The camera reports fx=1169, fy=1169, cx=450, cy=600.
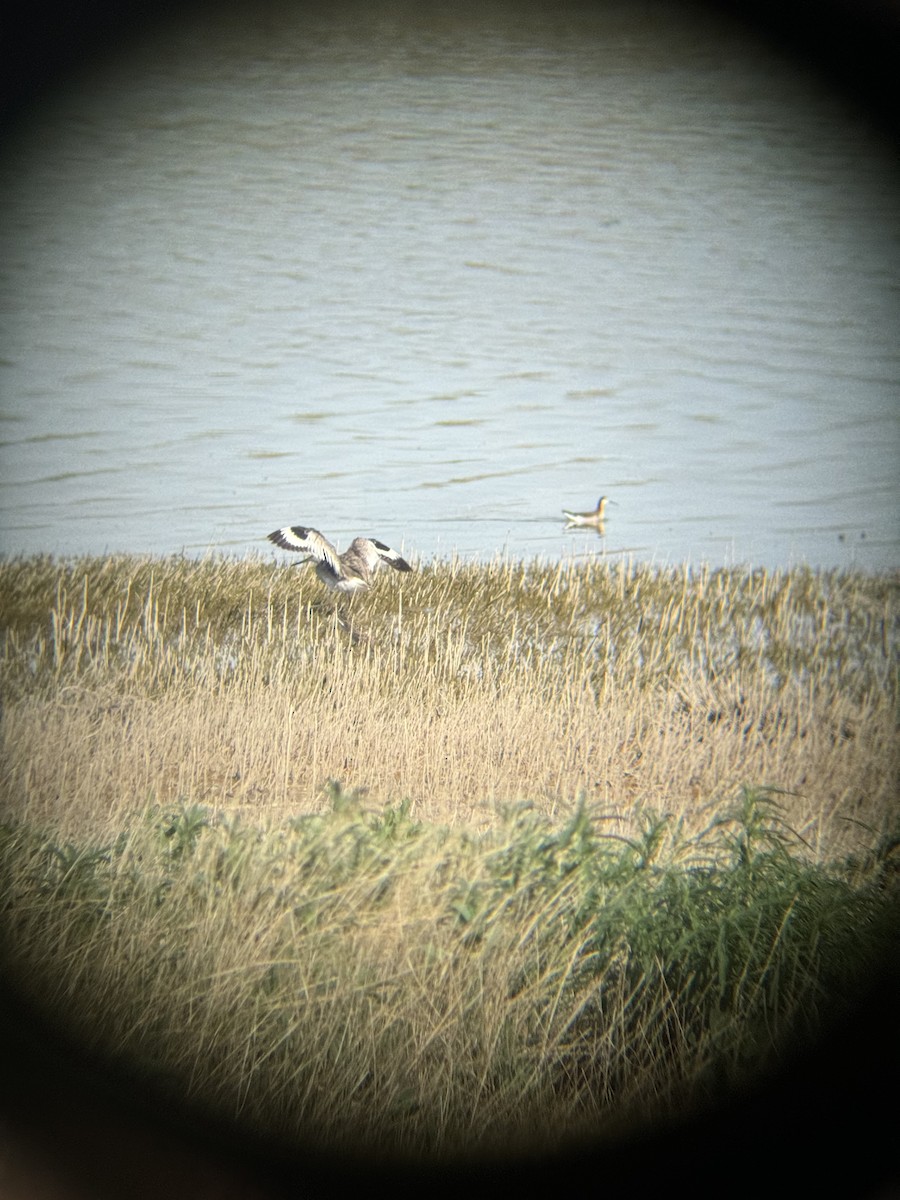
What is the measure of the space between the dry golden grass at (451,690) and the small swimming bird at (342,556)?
24 cm

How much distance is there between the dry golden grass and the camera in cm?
392

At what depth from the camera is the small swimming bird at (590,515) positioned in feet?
21.1

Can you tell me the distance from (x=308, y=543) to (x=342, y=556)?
24 centimetres

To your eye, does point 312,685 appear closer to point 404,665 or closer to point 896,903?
point 404,665

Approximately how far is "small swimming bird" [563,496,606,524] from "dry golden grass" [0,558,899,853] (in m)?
0.33

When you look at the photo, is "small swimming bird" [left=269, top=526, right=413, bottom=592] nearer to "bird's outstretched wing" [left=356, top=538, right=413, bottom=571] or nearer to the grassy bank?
"bird's outstretched wing" [left=356, top=538, right=413, bottom=571]

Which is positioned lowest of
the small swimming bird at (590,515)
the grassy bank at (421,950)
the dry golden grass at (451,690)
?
the dry golden grass at (451,690)

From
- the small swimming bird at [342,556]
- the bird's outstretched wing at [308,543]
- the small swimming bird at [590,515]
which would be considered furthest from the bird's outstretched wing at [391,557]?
the small swimming bird at [590,515]

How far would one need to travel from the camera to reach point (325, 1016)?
2125mm

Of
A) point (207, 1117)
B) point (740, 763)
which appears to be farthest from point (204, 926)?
point (740, 763)

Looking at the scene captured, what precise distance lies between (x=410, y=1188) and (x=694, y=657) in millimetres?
4236

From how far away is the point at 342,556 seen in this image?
581 cm

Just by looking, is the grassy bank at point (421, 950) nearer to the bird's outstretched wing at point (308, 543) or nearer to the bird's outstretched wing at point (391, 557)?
the bird's outstretched wing at point (308, 543)

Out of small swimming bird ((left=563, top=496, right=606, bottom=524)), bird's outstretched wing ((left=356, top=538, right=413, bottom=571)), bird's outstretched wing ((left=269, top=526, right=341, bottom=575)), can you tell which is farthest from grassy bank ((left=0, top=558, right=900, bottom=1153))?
small swimming bird ((left=563, top=496, right=606, bottom=524))
